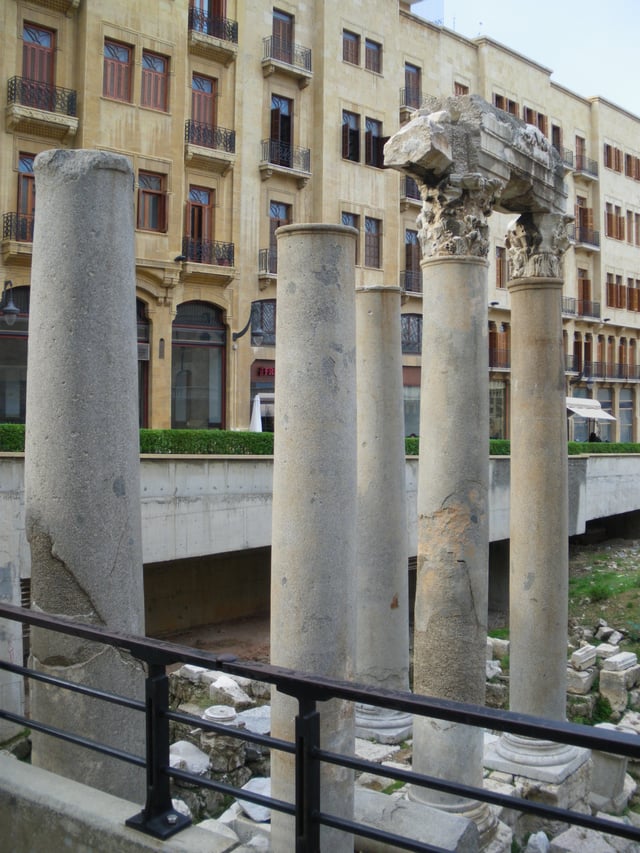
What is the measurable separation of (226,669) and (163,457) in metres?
12.7

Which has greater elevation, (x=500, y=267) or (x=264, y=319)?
(x=500, y=267)

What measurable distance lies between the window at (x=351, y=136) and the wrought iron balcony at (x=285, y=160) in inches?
66.7

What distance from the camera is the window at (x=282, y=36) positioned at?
2794cm

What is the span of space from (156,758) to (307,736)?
71 cm

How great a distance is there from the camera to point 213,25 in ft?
85.1

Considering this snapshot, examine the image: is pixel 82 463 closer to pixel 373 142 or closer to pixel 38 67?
pixel 38 67

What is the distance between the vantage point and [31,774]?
3670mm

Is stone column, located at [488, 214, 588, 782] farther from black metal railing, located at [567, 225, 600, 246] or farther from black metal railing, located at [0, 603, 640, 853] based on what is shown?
black metal railing, located at [567, 225, 600, 246]

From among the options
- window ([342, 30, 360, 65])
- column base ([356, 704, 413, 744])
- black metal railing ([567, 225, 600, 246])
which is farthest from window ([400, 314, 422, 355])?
column base ([356, 704, 413, 744])

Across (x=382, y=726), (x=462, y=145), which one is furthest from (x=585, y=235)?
(x=382, y=726)

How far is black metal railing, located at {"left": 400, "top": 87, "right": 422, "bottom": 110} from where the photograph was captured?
32.0 meters

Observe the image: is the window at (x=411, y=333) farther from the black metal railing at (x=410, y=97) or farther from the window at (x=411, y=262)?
the black metal railing at (x=410, y=97)

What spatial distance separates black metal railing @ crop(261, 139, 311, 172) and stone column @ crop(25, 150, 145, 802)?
2448cm

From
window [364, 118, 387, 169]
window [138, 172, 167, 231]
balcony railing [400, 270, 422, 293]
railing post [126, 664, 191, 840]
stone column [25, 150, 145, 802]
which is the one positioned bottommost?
railing post [126, 664, 191, 840]
